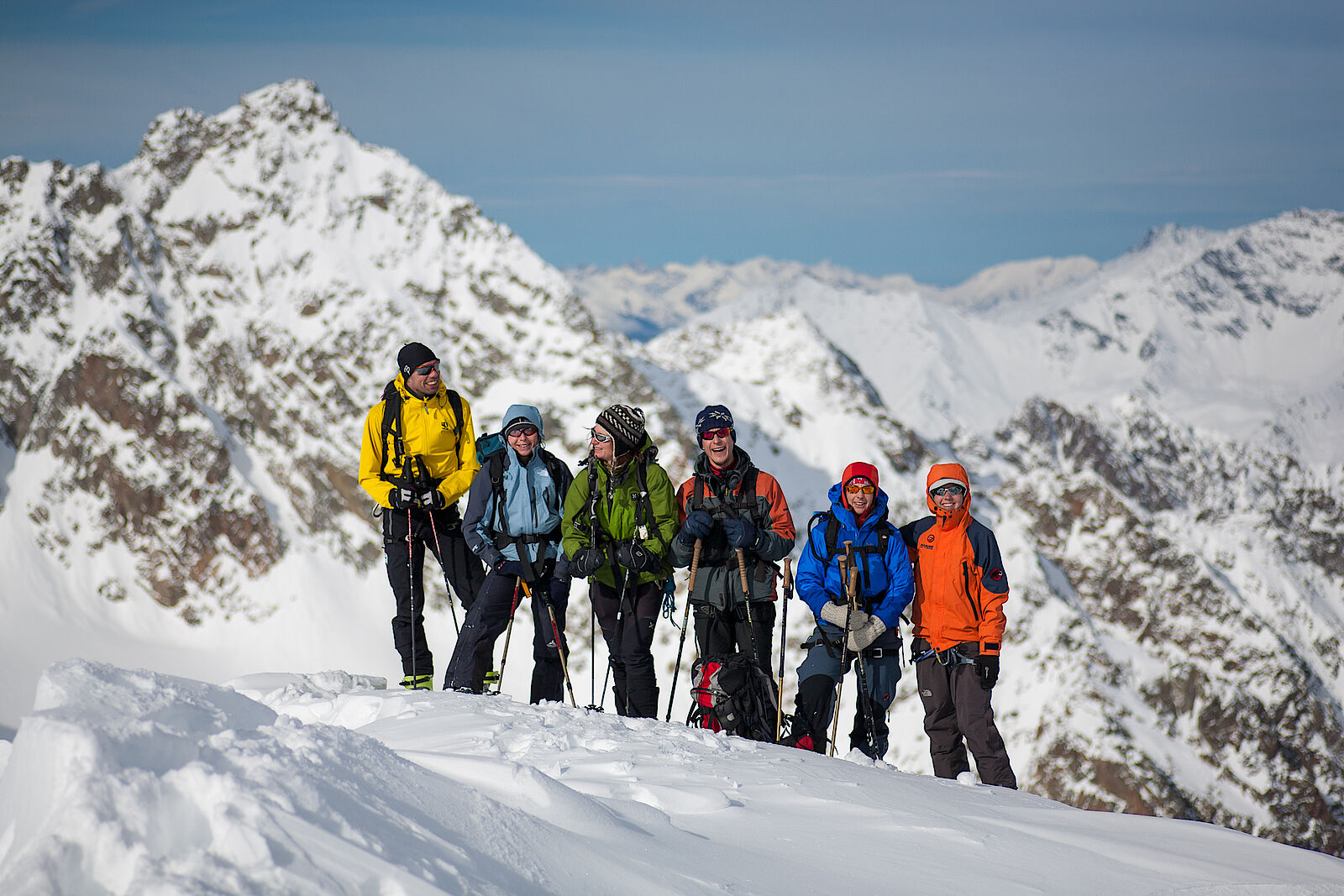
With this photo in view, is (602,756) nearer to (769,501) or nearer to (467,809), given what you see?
(467,809)

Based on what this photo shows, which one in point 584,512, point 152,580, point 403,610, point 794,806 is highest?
point 584,512

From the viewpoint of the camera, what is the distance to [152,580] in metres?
121

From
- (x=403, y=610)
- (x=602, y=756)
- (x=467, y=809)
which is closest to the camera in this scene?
(x=467, y=809)

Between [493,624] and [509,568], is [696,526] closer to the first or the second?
[509,568]

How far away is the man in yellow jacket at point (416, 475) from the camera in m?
10.1

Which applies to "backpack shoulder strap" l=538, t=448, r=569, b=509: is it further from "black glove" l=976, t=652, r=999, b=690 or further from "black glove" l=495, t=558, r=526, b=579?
"black glove" l=976, t=652, r=999, b=690

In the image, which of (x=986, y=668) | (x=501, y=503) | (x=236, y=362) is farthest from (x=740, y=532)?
(x=236, y=362)

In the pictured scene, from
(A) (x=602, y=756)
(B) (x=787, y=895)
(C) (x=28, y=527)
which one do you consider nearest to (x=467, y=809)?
(B) (x=787, y=895)

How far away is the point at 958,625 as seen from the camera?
28.6 ft

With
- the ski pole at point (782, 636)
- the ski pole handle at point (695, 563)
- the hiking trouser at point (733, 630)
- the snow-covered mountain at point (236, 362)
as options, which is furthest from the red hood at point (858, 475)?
the snow-covered mountain at point (236, 362)

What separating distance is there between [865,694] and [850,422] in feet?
453

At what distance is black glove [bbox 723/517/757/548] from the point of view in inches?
352

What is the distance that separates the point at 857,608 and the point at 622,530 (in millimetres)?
2387

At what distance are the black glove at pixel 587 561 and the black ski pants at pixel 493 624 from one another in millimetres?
639
